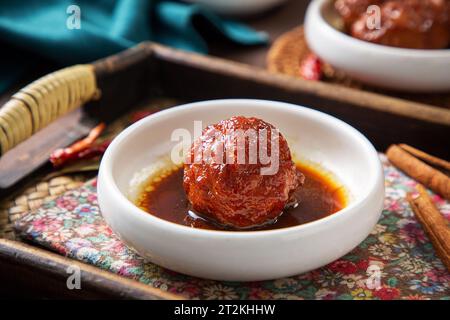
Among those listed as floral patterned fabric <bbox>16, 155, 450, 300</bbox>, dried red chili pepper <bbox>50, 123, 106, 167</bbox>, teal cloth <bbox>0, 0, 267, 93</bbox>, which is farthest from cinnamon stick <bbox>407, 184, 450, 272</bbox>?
teal cloth <bbox>0, 0, 267, 93</bbox>

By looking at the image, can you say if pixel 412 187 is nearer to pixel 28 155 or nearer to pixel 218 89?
pixel 218 89

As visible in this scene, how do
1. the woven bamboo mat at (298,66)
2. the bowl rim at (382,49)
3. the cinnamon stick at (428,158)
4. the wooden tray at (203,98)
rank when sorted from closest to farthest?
the cinnamon stick at (428,158) → the wooden tray at (203,98) → the bowl rim at (382,49) → the woven bamboo mat at (298,66)

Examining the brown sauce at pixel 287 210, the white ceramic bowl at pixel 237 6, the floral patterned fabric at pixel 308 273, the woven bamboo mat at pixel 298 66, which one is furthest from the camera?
the white ceramic bowl at pixel 237 6

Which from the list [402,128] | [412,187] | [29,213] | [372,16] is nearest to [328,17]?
[372,16]

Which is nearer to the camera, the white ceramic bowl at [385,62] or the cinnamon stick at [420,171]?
the cinnamon stick at [420,171]

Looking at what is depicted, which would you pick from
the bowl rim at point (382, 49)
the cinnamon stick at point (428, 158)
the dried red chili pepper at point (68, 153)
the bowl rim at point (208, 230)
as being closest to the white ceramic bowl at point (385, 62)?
the bowl rim at point (382, 49)

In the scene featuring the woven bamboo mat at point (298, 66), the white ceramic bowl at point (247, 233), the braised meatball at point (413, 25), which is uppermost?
the braised meatball at point (413, 25)

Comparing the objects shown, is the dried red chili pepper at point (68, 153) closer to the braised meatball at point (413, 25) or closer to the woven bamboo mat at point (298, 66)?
the woven bamboo mat at point (298, 66)
